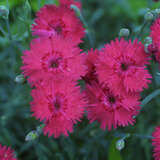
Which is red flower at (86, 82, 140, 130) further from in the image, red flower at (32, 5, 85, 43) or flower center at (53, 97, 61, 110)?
red flower at (32, 5, 85, 43)

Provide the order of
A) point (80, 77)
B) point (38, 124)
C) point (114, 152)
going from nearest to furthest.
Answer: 1. point (80, 77)
2. point (114, 152)
3. point (38, 124)

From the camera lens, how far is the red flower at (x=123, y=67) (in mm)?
930

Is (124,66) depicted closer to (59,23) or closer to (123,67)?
(123,67)

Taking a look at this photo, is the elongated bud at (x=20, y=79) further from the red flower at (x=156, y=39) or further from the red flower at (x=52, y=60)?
the red flower at (x=156, y=39)

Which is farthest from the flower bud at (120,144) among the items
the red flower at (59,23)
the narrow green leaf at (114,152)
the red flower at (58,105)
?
the red flower at (59,23)

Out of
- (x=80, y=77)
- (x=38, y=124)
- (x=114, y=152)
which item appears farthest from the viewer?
(x=38, y=124)

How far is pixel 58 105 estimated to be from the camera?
3.14 ft

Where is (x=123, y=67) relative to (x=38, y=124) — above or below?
above

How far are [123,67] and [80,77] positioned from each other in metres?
0.19

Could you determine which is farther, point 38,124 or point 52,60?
point 38,124

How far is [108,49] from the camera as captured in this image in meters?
0.96

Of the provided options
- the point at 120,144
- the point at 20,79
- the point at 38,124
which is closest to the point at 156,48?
the point at 120,144

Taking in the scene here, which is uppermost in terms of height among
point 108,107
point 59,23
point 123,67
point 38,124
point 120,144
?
point 59,23

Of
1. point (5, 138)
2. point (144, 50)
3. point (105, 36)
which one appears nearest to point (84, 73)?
point (144, 50)
